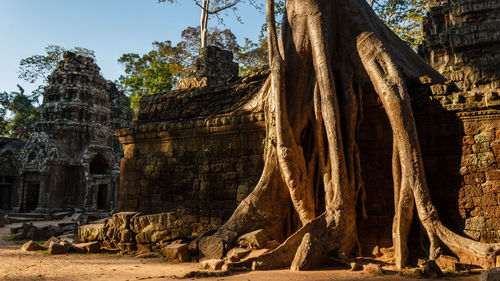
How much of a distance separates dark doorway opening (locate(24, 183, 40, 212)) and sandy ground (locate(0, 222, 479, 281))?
51.4ft

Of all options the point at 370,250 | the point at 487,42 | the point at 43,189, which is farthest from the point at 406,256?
the point at 43,189

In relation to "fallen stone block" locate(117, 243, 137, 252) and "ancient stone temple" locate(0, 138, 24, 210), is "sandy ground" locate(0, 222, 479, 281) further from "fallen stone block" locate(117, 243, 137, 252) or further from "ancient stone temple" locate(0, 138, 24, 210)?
"ancient stone temple" locate(0, 138, 24, 210)

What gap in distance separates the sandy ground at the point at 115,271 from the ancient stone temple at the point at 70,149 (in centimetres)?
1441

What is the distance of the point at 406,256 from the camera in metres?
4.24

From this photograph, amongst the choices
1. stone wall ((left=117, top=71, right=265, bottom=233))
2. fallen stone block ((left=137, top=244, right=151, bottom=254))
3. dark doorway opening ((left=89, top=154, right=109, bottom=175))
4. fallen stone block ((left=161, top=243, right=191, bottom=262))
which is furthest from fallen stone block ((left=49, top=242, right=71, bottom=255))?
dark doorway opening ((left=89, top=154, right=109, bottom=175))

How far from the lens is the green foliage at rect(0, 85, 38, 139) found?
110 ft

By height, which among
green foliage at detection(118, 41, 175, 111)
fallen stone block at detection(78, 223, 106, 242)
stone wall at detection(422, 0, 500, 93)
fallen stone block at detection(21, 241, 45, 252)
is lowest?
fallen stone block at detection(21, 241, 45, 252)

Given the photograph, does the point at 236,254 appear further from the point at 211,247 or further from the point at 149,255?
the point at 149,255

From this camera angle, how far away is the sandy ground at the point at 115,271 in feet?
12.6

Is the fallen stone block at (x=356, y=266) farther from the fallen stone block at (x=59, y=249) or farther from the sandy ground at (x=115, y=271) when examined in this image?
the fallen stone block at (x=59, y=249)

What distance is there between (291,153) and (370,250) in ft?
5.60

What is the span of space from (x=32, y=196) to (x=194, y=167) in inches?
645

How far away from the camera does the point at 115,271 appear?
4.36 metres

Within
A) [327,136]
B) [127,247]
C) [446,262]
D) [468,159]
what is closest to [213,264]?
[127,247]
